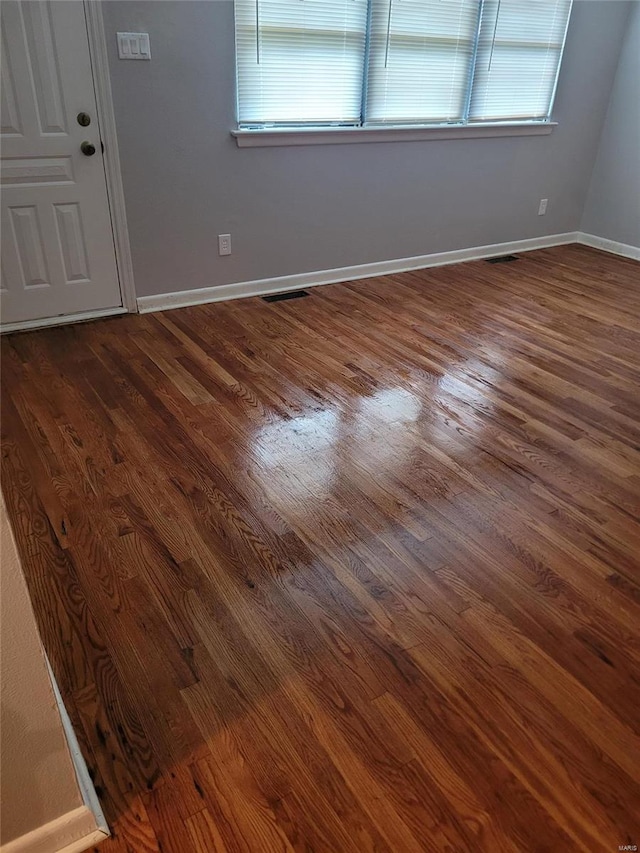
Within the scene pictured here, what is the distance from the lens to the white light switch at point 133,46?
2.95 metres

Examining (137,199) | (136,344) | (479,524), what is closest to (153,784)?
(479,524)

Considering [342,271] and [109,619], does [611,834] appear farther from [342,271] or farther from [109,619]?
[342,271]

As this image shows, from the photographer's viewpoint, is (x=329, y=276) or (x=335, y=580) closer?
(x=335, y=580)

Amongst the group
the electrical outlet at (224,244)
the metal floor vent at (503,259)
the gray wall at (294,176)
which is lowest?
the metal floor vent at (503,259)

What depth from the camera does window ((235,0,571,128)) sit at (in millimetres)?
3367

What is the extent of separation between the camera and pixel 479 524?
207 cm

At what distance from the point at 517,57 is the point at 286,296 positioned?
236 centimetres

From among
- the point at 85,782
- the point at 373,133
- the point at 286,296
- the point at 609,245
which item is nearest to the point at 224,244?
the point at 286,296

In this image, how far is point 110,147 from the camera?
313cm

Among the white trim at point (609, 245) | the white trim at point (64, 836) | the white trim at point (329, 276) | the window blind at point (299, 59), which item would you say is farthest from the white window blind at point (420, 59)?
the white trim at point (64, 836)

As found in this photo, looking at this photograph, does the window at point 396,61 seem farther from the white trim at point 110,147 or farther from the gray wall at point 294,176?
the white trim at point 110,147

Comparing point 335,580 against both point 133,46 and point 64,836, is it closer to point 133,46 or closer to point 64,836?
point 64,836

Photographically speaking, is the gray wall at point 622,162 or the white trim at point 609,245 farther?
the white trim at point 609,245

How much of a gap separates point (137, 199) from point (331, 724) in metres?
2.84
